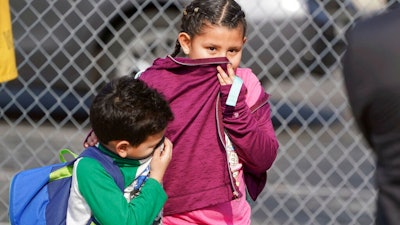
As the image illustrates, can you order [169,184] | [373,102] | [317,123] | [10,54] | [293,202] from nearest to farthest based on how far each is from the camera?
[373,102], [169,184], [10,54], [293,202], [317,123]

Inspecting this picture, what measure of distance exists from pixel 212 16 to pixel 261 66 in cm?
297

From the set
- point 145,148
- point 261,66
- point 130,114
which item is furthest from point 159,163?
point 261,66

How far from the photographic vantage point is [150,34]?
20.6 feet

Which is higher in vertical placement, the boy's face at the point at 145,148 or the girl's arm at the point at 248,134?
the boy's face at the point at 145,148

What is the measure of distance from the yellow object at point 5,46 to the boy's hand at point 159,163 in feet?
4.90

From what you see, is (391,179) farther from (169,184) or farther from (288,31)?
(288,31)

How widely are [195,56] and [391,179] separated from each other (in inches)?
51.2

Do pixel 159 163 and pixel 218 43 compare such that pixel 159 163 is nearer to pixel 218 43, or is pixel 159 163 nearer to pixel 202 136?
pixel 202 136

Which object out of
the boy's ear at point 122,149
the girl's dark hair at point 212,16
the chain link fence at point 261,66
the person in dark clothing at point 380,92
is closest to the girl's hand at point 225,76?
the girl's dark hair at point 212,16

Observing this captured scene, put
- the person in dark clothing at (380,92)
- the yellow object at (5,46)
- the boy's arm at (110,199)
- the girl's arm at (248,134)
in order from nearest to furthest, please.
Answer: the person in dark clothing at (380,92) → the boy's arm at (110,199) → the girl's arm at (248,134) → the yellow object at (5,46)

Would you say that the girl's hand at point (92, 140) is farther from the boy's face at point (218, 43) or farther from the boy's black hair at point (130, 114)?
the boy's face at point (218, 43)

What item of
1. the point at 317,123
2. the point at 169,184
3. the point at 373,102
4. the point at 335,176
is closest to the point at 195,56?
the point at 169,184

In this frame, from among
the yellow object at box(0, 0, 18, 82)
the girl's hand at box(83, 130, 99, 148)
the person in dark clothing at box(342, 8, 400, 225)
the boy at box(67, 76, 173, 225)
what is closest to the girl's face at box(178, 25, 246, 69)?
the boy at box(67, 76, 173, 225)

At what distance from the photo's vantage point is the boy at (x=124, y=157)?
9.50ft
